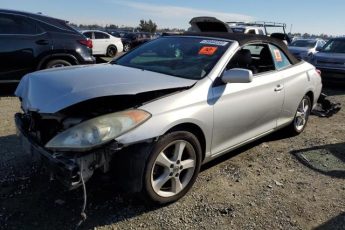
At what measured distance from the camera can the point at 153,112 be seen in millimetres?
3254

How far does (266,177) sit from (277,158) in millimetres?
704

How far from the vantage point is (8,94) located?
8.02m

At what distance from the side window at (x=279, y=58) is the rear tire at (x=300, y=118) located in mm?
757

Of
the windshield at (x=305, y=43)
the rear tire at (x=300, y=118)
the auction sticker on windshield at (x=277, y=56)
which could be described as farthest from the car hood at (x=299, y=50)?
the auction sticker on windshield at (x=277, y=56)

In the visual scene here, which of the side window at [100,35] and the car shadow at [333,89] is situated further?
the side window at [100,35]

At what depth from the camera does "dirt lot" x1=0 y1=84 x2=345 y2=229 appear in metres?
3.33

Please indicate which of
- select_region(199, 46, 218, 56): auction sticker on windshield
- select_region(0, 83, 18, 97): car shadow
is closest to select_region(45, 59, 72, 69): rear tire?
select_region(0, 83, 18, 97): car shadow

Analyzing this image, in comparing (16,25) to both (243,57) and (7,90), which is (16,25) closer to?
(7,90)

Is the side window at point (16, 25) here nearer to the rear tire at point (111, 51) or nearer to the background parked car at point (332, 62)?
the background parked car at point (332, 62)

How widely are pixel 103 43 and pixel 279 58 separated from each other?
17785 millimetres

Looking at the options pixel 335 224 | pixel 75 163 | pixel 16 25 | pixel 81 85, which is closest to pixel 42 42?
pixel 16 25

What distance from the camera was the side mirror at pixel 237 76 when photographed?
12.6 ft

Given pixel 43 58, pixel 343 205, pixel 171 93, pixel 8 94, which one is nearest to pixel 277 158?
pixel 343 205

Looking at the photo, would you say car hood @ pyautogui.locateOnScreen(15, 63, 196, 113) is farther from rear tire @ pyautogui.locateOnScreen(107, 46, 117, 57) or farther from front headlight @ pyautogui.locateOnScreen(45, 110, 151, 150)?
rear tire @ pyautogui.locateOnScreen(107, 46, 117, 57)
